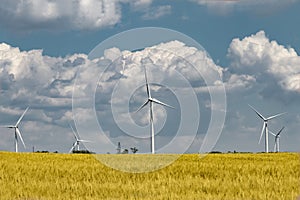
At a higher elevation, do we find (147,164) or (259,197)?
(147,164)

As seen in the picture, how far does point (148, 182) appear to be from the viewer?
2291 centimetres

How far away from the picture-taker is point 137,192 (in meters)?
19.9

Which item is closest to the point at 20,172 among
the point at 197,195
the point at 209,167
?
the point at 209,167

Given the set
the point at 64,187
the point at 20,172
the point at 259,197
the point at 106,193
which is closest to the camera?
the point at 259,197

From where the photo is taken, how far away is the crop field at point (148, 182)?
62.9 ft

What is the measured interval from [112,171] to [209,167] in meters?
4.80

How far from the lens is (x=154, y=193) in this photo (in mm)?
19141

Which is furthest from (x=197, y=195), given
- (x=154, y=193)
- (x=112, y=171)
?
(x=112, y=171)

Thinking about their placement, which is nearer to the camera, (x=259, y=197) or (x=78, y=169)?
(x=259, y=197)

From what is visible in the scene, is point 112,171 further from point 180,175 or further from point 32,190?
point 32,190

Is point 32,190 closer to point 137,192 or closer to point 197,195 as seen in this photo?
point 137,192

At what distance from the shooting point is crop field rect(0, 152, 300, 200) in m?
19.2

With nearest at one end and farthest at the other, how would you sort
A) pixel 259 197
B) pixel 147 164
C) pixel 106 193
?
1. pixel 259 197
2. pixel 106 193
3. pixel 147 164

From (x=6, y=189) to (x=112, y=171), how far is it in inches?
259
